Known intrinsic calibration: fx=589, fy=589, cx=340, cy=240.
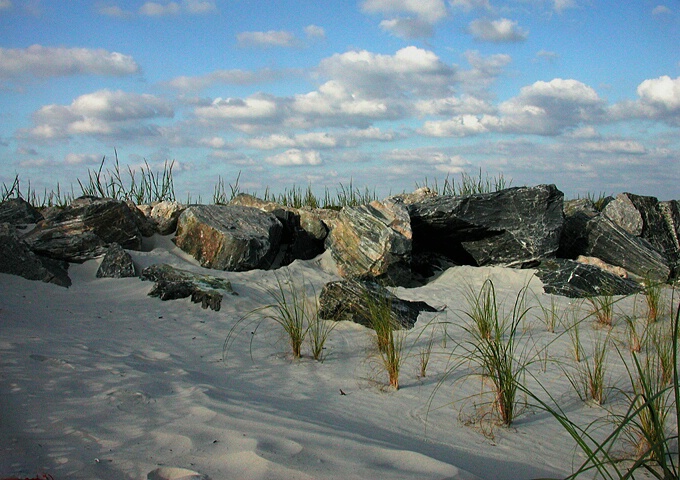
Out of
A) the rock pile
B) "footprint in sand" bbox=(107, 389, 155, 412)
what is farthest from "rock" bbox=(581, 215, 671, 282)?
"footprint in sand" bbox=(107, 389, 155, 412)

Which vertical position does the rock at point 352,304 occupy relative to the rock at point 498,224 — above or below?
below

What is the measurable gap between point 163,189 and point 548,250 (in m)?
6.94

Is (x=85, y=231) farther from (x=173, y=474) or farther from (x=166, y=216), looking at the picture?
(x=173, y=474)

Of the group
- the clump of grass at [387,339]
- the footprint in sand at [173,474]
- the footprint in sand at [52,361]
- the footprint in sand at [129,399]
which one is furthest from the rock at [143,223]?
the footprint in sand at [173,474]

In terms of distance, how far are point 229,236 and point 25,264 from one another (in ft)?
7.74

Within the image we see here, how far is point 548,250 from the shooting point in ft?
27.3

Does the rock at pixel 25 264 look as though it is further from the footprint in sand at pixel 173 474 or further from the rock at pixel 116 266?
the footprint in sand at pixel 173 474

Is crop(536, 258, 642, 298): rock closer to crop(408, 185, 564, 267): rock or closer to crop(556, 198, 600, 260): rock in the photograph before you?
crop(408, 185, 564, 267): rock

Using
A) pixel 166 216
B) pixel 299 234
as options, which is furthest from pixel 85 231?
pixel 299 234

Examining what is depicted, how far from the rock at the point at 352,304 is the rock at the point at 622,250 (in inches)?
173

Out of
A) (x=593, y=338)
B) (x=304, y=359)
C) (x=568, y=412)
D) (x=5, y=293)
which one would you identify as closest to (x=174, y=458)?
(x=304, y=359)

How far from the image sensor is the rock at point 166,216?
8578mm

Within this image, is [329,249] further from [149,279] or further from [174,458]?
[174,458]

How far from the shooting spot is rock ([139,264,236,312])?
20.1ft
